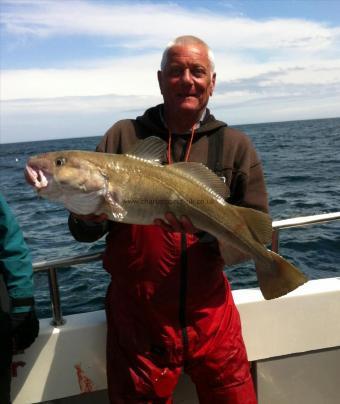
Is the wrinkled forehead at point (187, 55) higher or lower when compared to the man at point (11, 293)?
higher

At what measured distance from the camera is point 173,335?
2994 mm

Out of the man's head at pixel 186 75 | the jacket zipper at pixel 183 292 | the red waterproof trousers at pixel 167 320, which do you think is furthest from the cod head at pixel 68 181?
the man's head at pixel 186 75

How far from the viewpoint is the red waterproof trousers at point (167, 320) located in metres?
2.98

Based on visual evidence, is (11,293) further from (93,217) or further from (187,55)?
(187,55)

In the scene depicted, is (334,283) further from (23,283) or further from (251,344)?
(23,283)

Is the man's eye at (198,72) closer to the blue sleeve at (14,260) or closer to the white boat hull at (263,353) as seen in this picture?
the blue sleeve at (14,260)

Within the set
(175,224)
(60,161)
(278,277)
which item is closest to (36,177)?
(60,161)

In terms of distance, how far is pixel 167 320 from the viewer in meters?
3.00

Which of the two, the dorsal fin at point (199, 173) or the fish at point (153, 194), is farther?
the dorsal fin at point (199, 173)

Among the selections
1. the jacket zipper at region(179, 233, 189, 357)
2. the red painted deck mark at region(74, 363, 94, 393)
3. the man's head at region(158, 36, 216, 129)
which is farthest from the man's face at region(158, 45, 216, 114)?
the red painted deck mark at region(74, 363, 94, 393)

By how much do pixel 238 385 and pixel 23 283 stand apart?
1.60 metres

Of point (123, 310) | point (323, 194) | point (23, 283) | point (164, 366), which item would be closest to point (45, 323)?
point (23, 283)

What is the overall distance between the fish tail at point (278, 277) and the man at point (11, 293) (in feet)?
5.17

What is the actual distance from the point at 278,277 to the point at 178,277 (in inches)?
25.2
